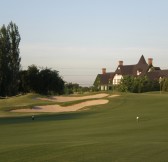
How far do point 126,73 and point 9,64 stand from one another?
5460 cm

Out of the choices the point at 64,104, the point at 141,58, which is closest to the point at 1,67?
the point at 64,104

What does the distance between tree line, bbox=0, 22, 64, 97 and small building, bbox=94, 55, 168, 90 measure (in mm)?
36899

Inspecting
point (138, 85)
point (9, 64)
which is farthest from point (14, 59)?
point (138, 85)

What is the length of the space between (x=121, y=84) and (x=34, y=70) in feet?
56.6

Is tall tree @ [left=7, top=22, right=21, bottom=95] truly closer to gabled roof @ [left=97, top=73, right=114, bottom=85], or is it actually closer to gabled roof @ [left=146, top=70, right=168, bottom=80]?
gabled roof @ [left=146, top=70, right=168, bottom=80]

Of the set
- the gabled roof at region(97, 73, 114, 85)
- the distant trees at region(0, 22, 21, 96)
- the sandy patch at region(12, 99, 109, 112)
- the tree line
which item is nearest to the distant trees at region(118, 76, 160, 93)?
the tree line

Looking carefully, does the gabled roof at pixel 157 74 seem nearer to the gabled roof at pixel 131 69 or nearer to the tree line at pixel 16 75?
the gabled roof at pixel 131 69

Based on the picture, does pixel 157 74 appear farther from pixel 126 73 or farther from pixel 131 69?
pixel 131 69

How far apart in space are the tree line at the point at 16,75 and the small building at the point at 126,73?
36.9 metres

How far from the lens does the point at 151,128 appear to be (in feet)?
68.8

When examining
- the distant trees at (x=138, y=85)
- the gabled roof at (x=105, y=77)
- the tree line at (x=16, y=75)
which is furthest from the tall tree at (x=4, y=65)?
the gabled roof at (x=105, y=77)

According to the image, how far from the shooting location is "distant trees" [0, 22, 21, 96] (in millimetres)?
73062

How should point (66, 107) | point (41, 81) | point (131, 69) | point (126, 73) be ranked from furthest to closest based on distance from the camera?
point (131, 69) → point (126, 73) → point (41, 81) → point (66, 107)

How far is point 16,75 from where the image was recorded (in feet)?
241
